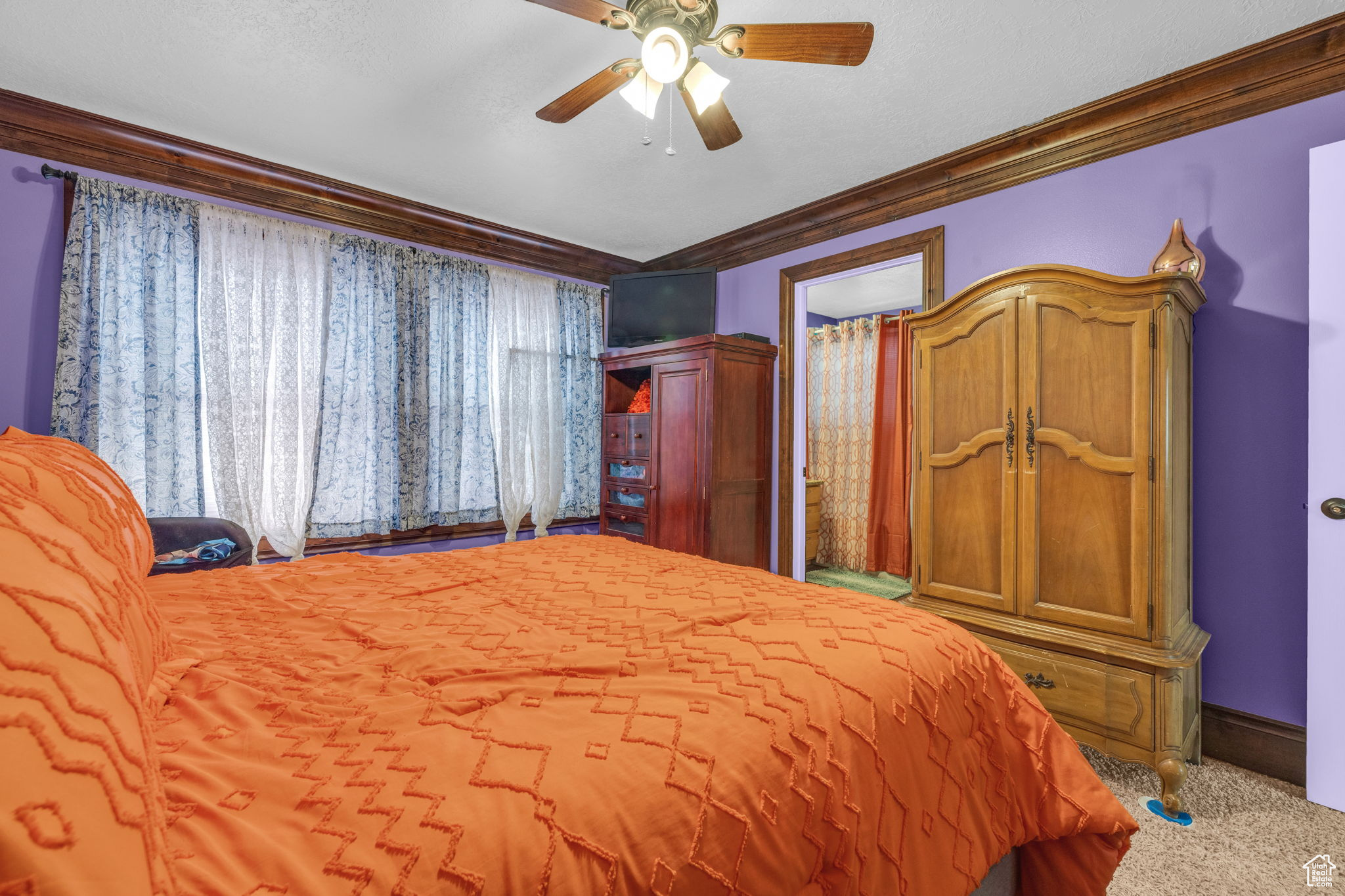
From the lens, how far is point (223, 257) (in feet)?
10.5

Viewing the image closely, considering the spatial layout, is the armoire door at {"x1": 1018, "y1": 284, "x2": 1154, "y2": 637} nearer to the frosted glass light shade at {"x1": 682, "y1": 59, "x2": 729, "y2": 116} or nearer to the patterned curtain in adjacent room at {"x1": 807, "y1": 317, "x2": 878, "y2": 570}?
the frosted glass light shade at {"x1": 682, "y1": 59, "x2": 729, "y2": 116}

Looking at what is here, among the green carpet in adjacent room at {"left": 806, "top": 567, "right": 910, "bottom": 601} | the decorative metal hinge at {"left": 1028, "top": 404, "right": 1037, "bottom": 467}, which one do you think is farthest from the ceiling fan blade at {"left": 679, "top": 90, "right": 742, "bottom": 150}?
the green carpet in adjacent room at {"left": 806, "top": 567, "right": 910, "bottom": 601}

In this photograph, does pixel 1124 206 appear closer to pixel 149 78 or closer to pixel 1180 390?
pixel 1180 390

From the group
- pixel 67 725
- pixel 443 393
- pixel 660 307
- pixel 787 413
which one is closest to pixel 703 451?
pixel 787 413

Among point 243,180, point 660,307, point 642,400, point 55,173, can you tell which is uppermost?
point 243,180

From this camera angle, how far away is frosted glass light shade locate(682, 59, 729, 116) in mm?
1915

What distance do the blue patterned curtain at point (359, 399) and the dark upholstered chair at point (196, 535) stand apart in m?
0.65

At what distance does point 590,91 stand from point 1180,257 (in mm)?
2367

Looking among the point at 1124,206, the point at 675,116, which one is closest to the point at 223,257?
the point at 675,116

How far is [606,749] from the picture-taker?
83 centimetres

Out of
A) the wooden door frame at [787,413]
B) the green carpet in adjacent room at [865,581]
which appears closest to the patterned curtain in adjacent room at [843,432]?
the green carpet in adjacent room at [865,581]

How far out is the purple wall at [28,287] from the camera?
2.76 m

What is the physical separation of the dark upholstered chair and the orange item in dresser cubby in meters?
2.48

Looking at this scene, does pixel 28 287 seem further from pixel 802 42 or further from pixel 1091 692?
pixel 1091 692
